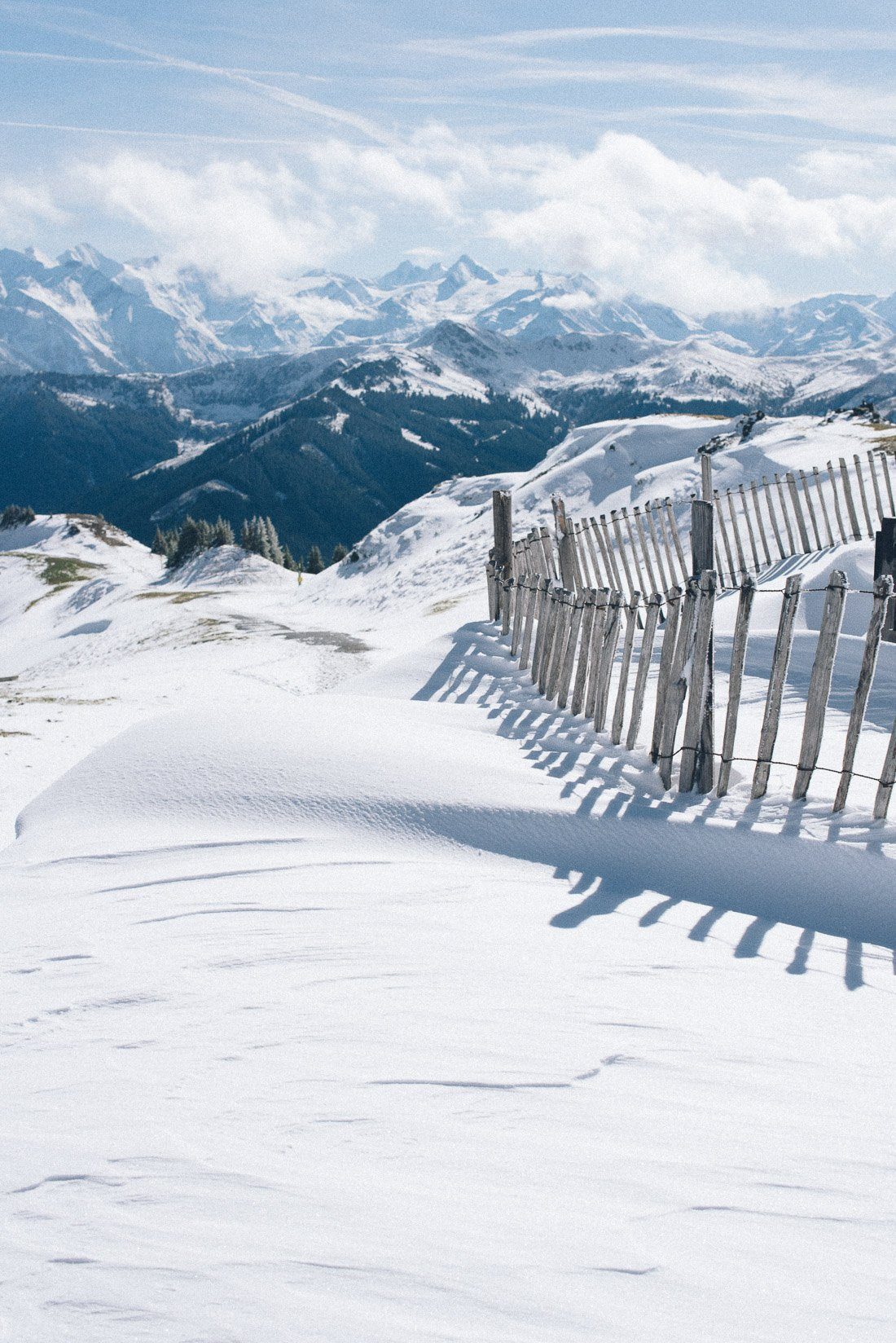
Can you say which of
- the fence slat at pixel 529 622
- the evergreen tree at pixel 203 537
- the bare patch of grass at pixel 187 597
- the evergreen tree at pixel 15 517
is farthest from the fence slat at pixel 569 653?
the evergreen tree at pixel 15 517

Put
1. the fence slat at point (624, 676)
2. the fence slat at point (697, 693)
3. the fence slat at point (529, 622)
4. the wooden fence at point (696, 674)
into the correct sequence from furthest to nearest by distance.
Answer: the fence slat at point (529, 622) < the fence slat at point (624, 676) < the fence slat at point (697, 693) < the wooden fence at point (696, 674)

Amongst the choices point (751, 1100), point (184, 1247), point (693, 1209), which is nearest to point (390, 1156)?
point (184, 1247)

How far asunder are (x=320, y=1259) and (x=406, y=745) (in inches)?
212

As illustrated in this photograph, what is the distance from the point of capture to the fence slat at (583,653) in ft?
30.3

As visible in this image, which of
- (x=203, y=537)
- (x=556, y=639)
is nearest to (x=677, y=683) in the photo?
(x=556, y=639)

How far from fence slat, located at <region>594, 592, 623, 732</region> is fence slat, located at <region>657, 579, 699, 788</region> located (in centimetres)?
144

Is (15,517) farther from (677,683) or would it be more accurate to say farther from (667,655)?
Result: (677,683)

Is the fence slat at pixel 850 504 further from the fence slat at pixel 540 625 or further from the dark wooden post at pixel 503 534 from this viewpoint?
the fence slat at pixel 540 625

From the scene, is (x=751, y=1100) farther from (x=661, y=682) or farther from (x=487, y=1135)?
(x=661, y=682)

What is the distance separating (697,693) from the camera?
694cm

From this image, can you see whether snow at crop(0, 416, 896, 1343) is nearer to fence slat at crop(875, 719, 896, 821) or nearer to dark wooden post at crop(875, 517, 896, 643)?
fence slat at crop(875, 719, 896, 821)

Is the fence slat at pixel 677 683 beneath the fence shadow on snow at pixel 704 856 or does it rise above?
above

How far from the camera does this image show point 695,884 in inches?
227

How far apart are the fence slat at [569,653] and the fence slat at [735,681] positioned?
287 cm
